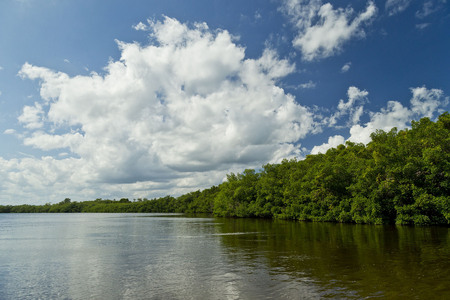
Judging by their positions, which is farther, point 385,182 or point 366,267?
point 385,182

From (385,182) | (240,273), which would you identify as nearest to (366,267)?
(240,273)

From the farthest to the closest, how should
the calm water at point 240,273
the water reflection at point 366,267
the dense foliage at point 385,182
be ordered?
the dense foliage at point 385,182 < the calm water at point 240,273 < the water reflection at point 366,267

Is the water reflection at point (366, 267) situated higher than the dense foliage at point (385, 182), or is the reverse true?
the dense foliage at point (385, 182)

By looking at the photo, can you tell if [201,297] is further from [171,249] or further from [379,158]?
[379,158]

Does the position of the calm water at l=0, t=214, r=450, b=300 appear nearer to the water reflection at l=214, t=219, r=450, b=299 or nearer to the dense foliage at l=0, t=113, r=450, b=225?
the water reflection at l=214, t=219, r=450, b=299

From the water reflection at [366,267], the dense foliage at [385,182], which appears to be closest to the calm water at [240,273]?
the water reflection at [366,267]

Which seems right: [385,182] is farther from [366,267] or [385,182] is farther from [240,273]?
[240,273]

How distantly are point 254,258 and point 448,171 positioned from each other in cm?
3906

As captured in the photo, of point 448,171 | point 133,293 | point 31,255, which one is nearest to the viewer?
point 133,293

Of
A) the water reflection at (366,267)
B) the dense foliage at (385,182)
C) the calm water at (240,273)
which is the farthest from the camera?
the dense foliage at (385,182)

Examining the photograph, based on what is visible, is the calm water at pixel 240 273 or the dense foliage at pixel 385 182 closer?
the calm water at pixel 240 273

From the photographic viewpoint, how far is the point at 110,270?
20016 millimetres

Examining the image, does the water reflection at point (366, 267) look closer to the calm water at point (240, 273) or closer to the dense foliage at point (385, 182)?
the calm water at point (240, 273)

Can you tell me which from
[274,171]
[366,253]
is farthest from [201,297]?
[274,171]
